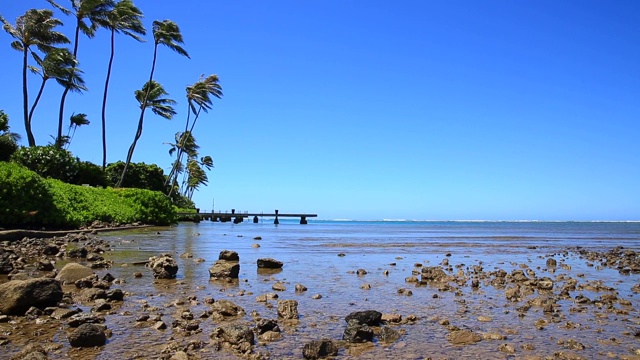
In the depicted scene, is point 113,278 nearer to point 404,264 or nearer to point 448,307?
point 448,307

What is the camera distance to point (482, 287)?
8391mm

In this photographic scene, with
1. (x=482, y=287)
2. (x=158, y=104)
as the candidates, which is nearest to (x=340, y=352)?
(x=482, y=287)

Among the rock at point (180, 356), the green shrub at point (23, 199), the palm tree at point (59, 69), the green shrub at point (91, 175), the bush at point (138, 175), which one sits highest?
the palm tree at point (59, 69)

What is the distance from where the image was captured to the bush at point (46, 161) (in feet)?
101

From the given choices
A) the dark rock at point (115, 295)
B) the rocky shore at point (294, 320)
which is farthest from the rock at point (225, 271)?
the dark rock at point (115, 295)

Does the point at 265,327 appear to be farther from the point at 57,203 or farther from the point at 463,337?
the point at 57,203

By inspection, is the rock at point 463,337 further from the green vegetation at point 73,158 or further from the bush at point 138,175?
the bush at point 138,175

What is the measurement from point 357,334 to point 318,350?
65 centimetres

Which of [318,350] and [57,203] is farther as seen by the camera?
[57,203]

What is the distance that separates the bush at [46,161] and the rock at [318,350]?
106 ft

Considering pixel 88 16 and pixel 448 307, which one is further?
pixel 88 16

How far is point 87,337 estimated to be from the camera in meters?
4.23

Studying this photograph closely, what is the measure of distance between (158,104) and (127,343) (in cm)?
5496

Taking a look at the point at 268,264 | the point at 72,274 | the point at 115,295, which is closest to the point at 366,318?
the point at 115,295
